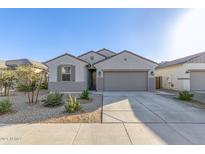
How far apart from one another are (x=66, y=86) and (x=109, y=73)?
5042 millimetres

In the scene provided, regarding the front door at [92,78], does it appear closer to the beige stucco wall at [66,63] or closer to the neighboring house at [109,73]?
the neighboring house at [109,73]

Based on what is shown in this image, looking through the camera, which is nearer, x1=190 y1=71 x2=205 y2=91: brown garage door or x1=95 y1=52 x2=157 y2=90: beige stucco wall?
x1=95 y1=52 x2=157 y2=90: beige stucco wall

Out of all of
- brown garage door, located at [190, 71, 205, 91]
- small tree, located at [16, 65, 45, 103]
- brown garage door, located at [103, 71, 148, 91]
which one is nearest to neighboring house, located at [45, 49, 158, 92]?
brown garage door, located at [103, 71, 148, 91]

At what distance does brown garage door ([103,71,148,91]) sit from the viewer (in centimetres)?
1677

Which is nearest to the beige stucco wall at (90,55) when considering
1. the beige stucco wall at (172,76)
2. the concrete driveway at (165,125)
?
the beige stucco wall at (172,76)

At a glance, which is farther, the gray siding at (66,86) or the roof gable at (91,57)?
the roof gable at (91,57)

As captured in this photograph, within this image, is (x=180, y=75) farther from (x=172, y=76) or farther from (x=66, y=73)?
(x=66, y=73)

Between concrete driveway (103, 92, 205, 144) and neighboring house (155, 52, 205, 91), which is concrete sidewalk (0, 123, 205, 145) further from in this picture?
neighboring house (155, 52, 205, 91)

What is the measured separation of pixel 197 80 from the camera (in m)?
17.0

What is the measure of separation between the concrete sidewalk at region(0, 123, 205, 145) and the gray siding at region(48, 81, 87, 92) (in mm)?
11100

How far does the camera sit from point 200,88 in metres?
17.0

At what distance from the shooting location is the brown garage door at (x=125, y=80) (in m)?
16.8
